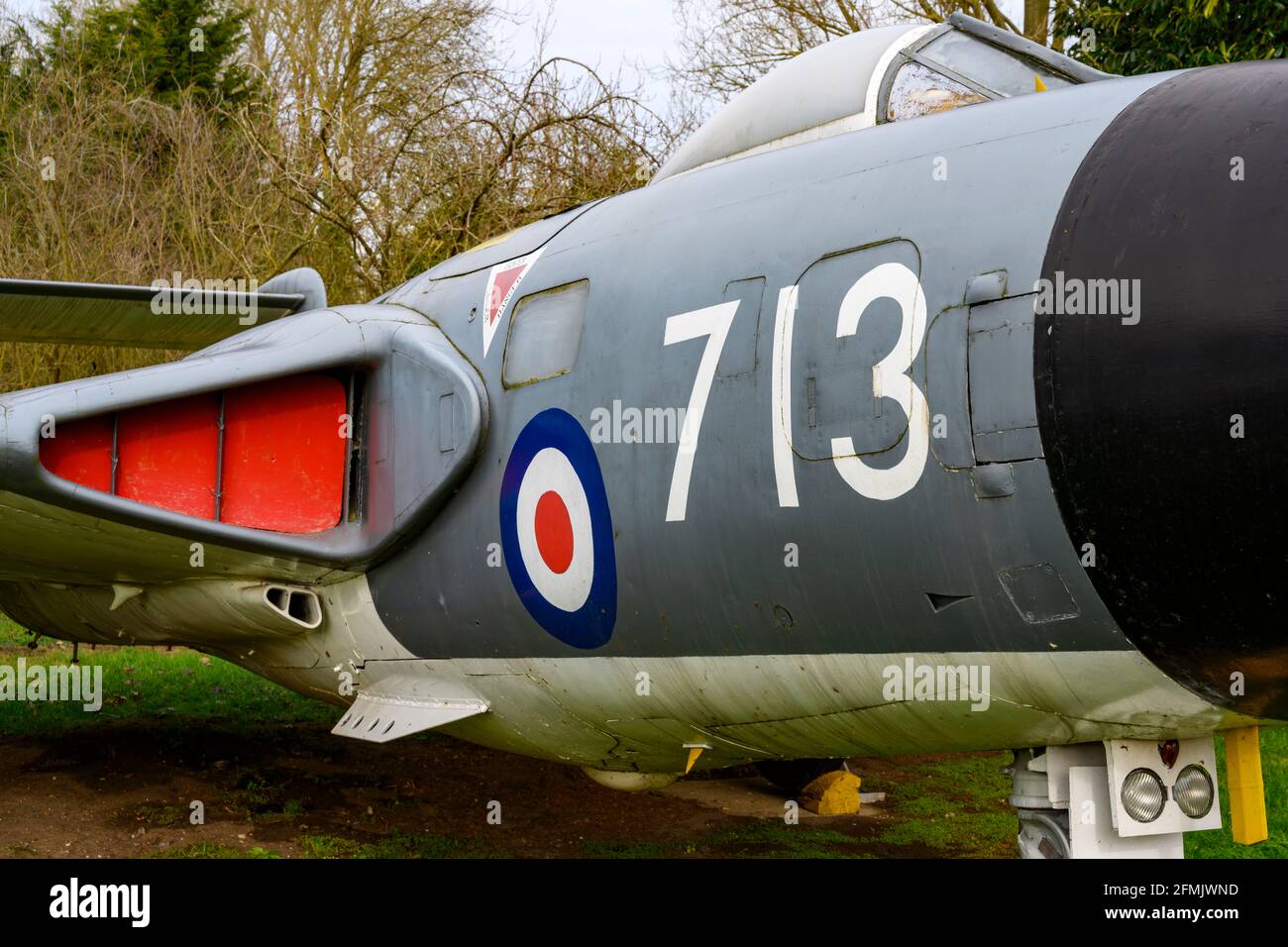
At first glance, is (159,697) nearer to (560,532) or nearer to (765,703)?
(560,532)

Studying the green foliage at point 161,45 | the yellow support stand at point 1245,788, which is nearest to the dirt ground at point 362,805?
the yellow support stand at point 1245,788

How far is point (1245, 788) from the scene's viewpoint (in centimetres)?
410

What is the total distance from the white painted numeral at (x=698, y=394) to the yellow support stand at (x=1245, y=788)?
76.7 inches

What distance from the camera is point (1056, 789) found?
13.6ft

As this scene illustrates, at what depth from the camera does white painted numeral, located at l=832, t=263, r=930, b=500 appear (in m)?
3.80

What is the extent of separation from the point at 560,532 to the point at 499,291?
1.43 m

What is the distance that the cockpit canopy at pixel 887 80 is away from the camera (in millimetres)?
5031

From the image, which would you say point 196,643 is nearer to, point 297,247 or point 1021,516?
point 1021,516

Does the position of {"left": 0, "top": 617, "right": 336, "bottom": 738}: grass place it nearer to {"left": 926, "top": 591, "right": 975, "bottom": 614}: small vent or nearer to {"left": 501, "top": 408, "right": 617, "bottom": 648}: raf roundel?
{"left": 501, "top": 408, "right": 617, "bottom": 648}: raf roundel

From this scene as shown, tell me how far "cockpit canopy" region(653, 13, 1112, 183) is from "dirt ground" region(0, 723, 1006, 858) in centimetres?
459

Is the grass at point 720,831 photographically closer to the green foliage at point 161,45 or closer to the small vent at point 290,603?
the small vent at point 290,603

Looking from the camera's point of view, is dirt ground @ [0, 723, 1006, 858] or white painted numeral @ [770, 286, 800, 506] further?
dirt ground @ [0, 723, 1006, 858]

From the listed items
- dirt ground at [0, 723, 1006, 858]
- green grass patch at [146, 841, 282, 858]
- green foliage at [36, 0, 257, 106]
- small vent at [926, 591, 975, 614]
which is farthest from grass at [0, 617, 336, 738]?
green foliage at [36, 0, 257, 106]

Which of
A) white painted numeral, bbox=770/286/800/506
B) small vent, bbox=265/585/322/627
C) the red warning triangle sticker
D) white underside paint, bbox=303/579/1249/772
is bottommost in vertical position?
white underside paint, bbox=303/579/1249/772
